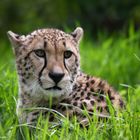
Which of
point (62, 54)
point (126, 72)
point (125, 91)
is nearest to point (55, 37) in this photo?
point (62, 54)

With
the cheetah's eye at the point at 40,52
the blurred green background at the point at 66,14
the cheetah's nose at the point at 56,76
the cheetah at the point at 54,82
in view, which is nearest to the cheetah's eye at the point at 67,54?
the cheetah at the point at 54,82

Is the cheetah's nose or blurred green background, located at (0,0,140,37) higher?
blurred green background, located at (0,0,140,37)

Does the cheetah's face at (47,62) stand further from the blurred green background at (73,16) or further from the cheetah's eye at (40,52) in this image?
the blurred green background at (73,16)

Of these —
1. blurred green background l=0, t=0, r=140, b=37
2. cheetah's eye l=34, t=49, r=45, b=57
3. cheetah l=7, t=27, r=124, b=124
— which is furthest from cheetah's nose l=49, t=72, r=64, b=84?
blurred green background l=0, t=0, r=140, b=37

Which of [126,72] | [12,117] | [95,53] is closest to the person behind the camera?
[12,117]

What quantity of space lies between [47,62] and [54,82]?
0.69ft

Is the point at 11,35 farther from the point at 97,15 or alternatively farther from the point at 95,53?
the point at 97,15

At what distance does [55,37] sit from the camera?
6.42m

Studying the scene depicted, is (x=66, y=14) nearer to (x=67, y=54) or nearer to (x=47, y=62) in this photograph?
(x=67, y=54)

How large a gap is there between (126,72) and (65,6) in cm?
501

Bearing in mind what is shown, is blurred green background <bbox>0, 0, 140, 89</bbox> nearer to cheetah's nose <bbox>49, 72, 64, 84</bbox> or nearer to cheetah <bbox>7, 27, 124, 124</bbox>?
cheetah <bbox>7, 27, 124, 124</bbox>

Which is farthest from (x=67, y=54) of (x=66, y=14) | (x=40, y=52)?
(x=66, y=14)

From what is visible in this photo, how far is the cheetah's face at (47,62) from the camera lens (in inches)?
245

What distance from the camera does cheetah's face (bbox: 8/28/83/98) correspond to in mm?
6211
